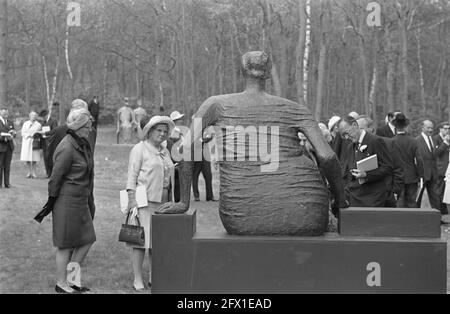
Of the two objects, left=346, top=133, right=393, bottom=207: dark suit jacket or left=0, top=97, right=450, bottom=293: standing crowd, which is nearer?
left=0, top=97, right=450, bottom=293: standing crowd

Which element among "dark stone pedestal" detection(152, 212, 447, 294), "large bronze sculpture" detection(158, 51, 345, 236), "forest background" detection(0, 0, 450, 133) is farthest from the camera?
"forest background" detection(0, 0, 450, 133)

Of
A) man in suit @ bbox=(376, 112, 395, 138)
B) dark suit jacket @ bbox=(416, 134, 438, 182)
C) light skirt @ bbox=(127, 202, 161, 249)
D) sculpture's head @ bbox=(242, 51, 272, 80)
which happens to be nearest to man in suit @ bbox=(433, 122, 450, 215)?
dark suit jacket @ bbox=(416, 134, 438, 182)

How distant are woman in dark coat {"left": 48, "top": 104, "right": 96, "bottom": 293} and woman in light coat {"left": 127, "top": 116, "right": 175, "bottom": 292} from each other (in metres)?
0.51

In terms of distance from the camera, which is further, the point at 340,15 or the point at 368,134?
the point at 340,15

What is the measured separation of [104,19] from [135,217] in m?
29.0

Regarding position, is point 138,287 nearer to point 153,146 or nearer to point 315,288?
point 153,146

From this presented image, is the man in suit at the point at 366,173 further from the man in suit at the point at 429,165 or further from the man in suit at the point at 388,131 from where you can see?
the man in suit at the point at 429,165

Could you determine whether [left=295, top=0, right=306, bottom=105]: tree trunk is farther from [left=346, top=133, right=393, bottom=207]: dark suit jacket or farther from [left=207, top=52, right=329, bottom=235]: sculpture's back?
[left=207, top=52, right=329, bottom=235]: sculpture's back

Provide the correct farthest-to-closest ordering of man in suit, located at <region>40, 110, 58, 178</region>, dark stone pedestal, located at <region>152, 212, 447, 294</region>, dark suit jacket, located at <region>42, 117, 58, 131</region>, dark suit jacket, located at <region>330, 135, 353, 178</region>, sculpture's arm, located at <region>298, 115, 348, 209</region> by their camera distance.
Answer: dark suit jacket, located at <region>42, 117, 58, 131</region> → man in suit, located at <region>40, 110, 58, 178</region> → dark suit jacket, located at <region>330, 135, 353, 178</region> → sculpture's arm, located at <region>298, 115, 348, 209</region> → dark stone pedestal, located at <region>152, 212, 447, 294</region>

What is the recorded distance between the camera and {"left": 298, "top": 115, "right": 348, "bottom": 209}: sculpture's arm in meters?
5.13

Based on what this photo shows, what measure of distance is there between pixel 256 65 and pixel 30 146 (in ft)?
43.6
